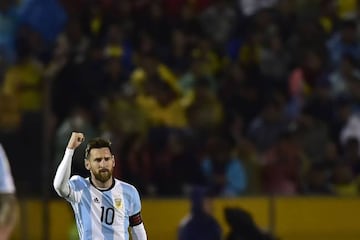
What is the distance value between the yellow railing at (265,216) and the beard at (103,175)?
463 cm

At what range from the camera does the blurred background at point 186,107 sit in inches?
603

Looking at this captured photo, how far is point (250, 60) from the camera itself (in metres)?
17.2

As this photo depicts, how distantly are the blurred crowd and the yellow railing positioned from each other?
0.67 ft

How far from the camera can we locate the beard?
10461 millimetres

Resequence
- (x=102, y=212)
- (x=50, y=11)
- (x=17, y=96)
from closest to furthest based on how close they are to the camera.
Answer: (x=102, y=212), (x=17, y=96), (x=50, y=11)

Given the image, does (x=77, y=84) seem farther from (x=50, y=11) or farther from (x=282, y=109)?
(x=282, y=109)

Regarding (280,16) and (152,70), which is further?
(280,16)

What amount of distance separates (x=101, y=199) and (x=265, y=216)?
537 cm

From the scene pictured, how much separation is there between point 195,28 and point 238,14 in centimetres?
68

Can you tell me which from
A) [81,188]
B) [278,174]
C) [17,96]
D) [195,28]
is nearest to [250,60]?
[195,28]

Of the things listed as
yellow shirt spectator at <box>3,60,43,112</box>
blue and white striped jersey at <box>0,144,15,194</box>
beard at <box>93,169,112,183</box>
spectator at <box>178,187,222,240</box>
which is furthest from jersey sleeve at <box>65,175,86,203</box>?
yellow shirt spectator at <box>3,60,43,112</box>

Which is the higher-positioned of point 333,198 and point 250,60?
point 250,60

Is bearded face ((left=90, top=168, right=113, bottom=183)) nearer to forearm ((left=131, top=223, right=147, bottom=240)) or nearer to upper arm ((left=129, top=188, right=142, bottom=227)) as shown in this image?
upper arm ((left=129, top=188, right=142, bottom=227))

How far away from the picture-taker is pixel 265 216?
1564 cm
